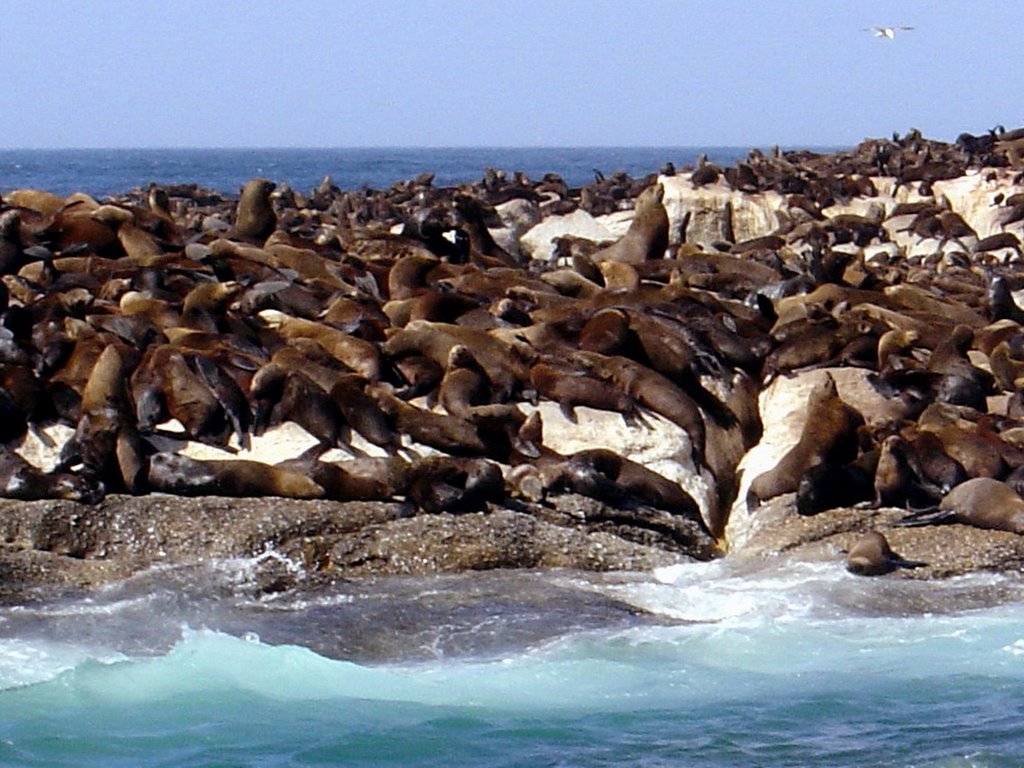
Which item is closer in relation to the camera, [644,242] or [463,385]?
[463,385]

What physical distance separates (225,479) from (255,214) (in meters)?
7.40

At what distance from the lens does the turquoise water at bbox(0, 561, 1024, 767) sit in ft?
25.2

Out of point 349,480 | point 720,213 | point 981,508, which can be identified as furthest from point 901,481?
point 720,213

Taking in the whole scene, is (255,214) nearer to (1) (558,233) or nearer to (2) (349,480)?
(1) (558,233)

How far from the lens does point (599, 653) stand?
28.5 feet

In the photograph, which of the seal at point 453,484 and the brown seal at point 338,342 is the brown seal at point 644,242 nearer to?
the brown seal at point 338,342

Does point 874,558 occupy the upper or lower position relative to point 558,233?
lower

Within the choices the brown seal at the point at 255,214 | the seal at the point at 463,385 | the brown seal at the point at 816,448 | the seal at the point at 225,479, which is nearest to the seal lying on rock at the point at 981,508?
the brown seal at the point at 816,448

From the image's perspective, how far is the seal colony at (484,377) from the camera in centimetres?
1052

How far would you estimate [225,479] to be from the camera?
10.2 m

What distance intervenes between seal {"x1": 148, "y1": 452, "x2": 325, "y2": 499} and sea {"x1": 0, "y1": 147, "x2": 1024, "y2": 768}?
0.72 meters

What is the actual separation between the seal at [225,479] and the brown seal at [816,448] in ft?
10.2

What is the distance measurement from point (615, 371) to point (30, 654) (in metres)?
5.10

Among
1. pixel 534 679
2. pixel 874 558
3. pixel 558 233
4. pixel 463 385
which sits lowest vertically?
pixel 534 679
